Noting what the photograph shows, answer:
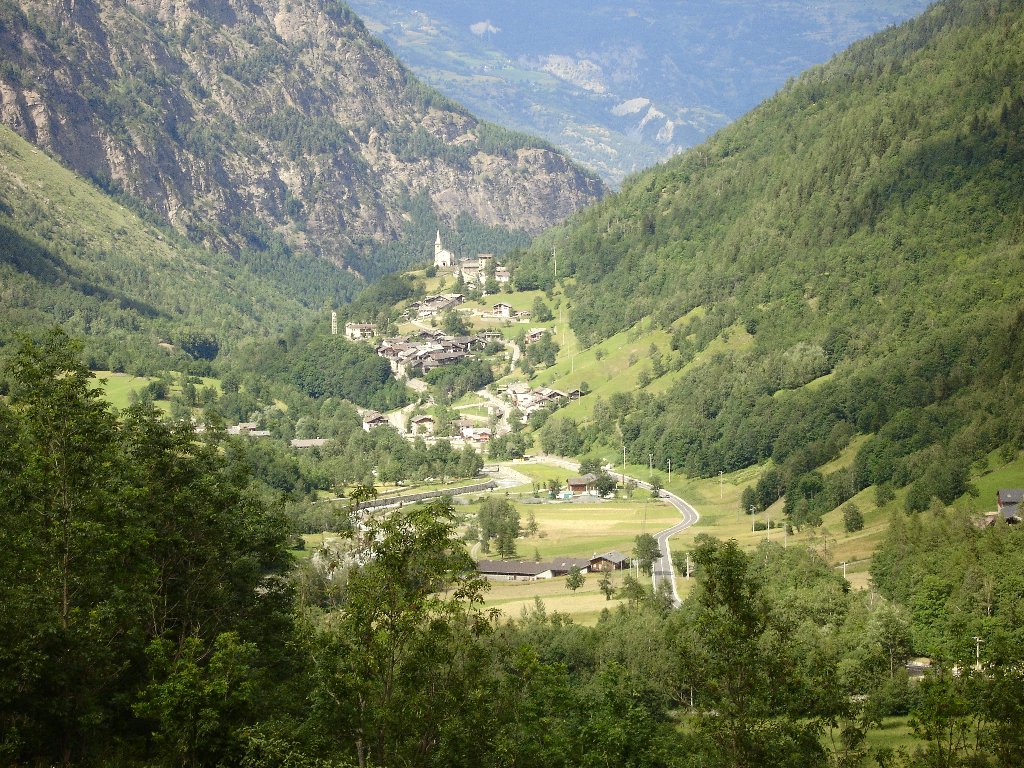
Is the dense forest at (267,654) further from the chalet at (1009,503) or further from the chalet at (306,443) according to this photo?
the chalet at (306,443)

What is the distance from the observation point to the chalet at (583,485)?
161 meters

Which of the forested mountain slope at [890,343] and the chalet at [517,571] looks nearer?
the chalet at [517,571]

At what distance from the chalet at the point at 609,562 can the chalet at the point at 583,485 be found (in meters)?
37.3

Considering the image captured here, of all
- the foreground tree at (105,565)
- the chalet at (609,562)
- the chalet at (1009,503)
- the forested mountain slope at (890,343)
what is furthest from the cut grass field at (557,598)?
the foreground tree at (105,565)

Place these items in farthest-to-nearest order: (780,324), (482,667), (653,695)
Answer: (780,324) < (653,695) < (482,667)

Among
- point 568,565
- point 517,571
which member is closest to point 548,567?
point 568,565

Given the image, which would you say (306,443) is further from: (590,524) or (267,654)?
(267,654)

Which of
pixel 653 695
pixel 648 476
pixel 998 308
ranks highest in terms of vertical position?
pixel 998 308

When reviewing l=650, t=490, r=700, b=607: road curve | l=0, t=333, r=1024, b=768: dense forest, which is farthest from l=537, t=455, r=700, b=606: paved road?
l=0, t=333, r=1024, b=768: dense forest

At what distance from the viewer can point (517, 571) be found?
120125mm

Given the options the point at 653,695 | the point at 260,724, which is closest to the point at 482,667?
the point at 260,724

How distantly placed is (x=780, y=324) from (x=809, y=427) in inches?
1447

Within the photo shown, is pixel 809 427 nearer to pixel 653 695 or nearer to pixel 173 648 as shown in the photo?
pixel 653 695

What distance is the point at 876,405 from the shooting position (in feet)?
472
